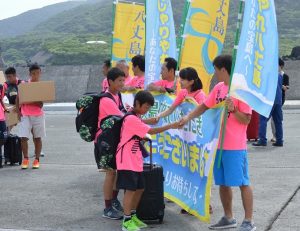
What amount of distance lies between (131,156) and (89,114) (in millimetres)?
807

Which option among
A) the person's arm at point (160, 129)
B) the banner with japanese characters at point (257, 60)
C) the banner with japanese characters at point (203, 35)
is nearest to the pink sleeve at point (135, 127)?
the person's arm at point (160, 129)

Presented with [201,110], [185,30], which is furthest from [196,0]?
[201,110]

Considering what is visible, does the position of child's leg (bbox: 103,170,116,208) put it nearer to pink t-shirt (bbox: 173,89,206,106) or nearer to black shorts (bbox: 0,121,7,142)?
pink t-shirt (bbox: 173,89,206,106)

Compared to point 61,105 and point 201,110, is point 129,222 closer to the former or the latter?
point 201,110

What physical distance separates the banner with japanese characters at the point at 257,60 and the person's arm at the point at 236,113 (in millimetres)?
104

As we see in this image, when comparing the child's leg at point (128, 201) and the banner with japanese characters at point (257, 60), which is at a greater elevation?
the banner with japanese characters at point (257, 60)

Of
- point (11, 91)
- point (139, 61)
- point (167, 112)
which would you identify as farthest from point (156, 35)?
point (11, 91)

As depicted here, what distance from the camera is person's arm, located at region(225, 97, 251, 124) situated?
226 inches

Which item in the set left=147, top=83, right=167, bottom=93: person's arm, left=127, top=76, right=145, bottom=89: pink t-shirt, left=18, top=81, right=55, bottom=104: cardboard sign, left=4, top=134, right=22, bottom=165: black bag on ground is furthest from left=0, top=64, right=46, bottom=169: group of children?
left=147, top=83, right=167, bottom=93: person's arm

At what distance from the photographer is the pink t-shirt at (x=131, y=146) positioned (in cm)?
617

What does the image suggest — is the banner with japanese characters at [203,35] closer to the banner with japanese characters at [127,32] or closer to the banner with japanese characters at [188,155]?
the banner with japanese characters at [188,155]

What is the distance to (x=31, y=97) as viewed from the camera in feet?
31.8

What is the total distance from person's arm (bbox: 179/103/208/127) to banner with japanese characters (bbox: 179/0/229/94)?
1316 millimetres

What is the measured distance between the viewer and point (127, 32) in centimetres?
1130
